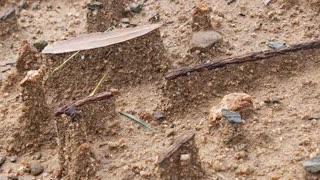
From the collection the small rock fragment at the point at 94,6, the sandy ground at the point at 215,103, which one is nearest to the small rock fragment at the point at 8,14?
the sandy ground at the point at 215,103

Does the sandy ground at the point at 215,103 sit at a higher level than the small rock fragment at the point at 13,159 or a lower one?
higher

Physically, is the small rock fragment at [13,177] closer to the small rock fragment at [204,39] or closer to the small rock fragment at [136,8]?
the small rock fragment at [204,39]

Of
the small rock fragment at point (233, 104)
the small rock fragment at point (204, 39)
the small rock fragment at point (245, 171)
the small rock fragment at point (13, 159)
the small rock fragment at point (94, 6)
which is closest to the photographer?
the small rock fragment at point (245, 171)

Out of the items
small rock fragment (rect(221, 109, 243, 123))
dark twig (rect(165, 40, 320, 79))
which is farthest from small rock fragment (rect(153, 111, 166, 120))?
small rock fragment (rect(221, 109, 243, 123))

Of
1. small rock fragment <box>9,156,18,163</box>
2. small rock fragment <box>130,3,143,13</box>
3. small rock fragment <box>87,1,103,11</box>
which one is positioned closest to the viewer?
small rock fragment <box>9,156,18,163</box>

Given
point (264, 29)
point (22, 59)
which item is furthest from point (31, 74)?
point (264, 29)

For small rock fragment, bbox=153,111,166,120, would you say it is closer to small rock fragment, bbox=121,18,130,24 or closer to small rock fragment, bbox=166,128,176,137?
small rock fragment, bbox=166,128,176,137

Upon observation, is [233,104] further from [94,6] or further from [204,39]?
[94,6]
